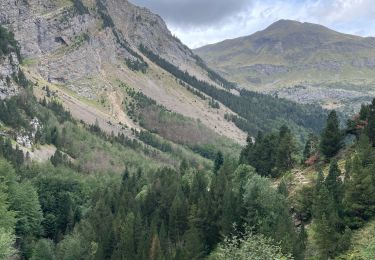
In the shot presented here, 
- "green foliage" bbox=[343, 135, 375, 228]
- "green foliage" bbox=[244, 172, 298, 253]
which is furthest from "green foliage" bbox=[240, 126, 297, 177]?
"green foliage" bbox=[343, 135, 375, 228]

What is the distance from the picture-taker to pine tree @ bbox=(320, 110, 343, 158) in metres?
92.9

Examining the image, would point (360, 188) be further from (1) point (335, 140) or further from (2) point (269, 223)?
(1) point (335, 140)

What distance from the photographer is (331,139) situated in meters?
92.9

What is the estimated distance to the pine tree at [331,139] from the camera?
9294 cm

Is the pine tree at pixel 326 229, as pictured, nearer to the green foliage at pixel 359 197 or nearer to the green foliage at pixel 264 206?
the green foliage at pixel 359 197

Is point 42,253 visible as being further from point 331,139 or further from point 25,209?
point 331,139

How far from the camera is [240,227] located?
254ft

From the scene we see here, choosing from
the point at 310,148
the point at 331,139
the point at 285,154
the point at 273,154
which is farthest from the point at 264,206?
the point at 310,148

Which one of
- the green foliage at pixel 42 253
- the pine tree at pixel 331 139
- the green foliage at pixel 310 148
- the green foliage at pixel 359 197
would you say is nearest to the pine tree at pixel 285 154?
the green foliage at pixel 310 148

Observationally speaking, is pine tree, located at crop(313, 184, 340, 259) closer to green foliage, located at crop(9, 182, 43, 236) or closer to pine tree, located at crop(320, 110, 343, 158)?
pine tree, located at crop(320, 110, 343, 158)

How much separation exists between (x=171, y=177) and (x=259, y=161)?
2030 centimetres

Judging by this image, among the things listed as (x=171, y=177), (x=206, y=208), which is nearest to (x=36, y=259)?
(x=171, y=177)

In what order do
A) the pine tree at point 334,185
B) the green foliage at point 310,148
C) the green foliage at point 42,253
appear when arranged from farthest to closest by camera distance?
the green foliage at point 42,253, the green foliage at point 310,148, the pine tree at point 334,185

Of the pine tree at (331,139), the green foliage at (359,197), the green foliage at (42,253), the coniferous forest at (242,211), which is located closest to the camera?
the coniferous forest at (242,211)
